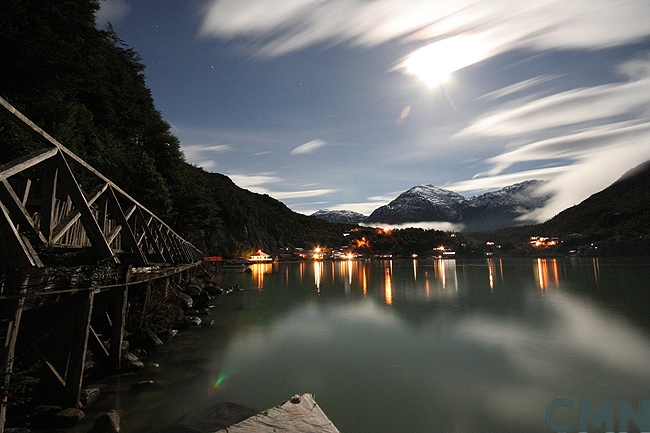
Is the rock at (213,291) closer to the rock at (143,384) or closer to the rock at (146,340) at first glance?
the rock at (146,340)

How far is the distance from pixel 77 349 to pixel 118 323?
2914 mm

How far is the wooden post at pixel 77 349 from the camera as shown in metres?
7.68

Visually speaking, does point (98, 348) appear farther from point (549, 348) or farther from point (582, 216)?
point (582, 216)

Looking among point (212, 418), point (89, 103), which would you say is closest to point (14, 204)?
point (212, 418)

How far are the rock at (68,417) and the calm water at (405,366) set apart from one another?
2.85 feet

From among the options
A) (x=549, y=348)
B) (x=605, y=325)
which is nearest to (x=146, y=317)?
(x=549, y=348)

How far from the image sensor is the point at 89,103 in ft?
117

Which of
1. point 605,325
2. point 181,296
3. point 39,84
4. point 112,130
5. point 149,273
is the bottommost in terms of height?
point 605,325

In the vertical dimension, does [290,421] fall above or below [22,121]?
below

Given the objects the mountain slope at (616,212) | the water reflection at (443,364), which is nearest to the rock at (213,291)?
the water reflection at (443,364)

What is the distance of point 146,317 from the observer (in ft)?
48.9

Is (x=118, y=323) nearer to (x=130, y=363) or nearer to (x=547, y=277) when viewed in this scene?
(x=130, y=363)

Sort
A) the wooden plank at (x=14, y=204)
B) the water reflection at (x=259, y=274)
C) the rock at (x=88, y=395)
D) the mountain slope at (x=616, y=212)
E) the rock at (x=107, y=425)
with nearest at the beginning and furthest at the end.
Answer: the wooden plank at (x=14, y=204), the rock at (x=107, y=425), the rock at (x=88, y=395), the water reflection at (x=259, y=274), the mountain slope at (x=616, y=212)

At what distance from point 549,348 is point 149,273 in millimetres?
17230
